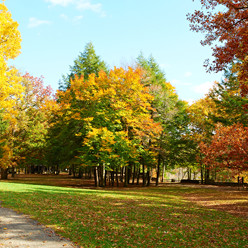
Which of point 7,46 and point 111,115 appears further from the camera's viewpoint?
point 111,115

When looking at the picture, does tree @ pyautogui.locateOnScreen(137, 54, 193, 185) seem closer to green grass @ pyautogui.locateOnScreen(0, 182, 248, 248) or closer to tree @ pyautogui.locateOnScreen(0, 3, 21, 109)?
tree @ pyautogui.locateOnScreen(0, 3, 21, 109)

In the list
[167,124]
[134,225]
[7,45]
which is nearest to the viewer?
[134,225]

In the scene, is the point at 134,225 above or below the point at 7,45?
below

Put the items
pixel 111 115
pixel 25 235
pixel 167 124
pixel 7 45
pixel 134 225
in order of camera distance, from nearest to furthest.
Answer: pixel 25 235 → pixel 134 225 → pixel 7 45 → pixel 111 115 → pixel 167 124

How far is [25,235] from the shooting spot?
7.07m

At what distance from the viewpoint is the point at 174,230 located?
29.0 feet

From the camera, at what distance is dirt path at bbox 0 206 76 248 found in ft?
21.0

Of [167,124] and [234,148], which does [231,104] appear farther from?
[234,148]

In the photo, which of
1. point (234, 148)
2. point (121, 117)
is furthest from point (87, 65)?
point (234, 148)

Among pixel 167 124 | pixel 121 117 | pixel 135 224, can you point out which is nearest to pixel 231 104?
pixel 167 124

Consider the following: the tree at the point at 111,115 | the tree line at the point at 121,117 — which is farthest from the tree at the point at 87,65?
the tree at the point at 111,115

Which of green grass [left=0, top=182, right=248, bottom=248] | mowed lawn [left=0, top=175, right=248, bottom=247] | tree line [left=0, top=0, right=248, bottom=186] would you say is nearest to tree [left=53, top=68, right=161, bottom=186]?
tree line [left=0, top=0, right=248, bottom=186]

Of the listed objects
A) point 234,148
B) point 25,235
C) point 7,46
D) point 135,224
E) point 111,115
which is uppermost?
point 7,46

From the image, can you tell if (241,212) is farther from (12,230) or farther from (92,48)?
(92,48)
